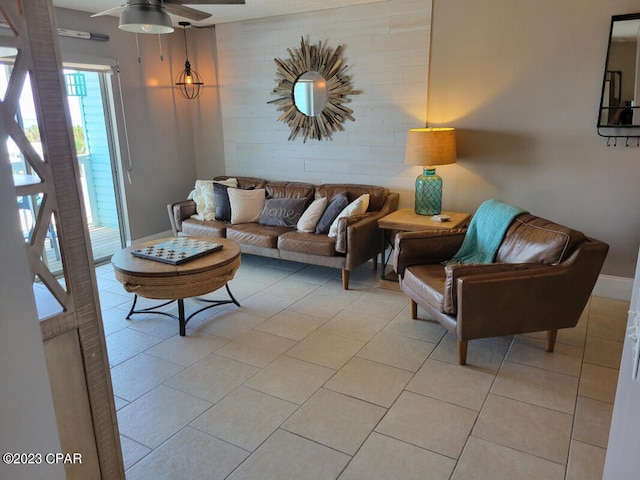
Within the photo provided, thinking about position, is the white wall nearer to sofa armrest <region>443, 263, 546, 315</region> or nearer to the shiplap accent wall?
the shiplap accent wall

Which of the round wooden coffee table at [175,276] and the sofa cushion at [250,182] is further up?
the sofa cushion at [250,182]

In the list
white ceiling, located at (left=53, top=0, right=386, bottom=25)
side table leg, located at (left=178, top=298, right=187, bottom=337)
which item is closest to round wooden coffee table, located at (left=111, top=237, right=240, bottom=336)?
side table leg, located at (left=178, top=298, right=187, bottom=337)

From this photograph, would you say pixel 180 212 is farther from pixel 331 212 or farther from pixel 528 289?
pixel 528 289

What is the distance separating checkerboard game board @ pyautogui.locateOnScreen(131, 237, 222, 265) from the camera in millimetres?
3256

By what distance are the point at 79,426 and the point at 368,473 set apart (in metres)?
1.22

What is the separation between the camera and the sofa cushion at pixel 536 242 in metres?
2.74

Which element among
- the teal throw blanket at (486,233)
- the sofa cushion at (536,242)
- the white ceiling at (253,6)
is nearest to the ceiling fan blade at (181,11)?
the white ceiling at (253,6)

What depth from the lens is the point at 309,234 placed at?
4.34 metres

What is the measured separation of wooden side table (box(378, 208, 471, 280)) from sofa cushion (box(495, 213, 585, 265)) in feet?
2.20

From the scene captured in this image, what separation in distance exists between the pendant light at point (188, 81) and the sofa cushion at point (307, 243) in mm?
2517

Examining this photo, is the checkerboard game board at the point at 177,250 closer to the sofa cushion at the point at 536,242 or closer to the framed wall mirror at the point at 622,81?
the sofa cushion at the point at 536,242

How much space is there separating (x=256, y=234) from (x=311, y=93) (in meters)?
1.65

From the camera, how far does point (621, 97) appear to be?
3438 millimetres

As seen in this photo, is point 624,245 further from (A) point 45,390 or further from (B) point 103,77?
(B) point 103,77
